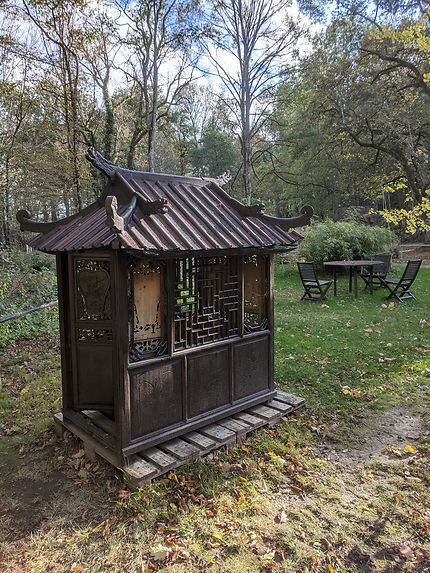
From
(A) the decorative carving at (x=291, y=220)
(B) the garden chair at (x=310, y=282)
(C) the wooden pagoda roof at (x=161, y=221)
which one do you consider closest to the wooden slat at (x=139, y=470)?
(C) the wooden pagoda roof at (x=161, y=221)

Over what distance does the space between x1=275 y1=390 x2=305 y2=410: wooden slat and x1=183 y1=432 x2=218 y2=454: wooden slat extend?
1189 mm

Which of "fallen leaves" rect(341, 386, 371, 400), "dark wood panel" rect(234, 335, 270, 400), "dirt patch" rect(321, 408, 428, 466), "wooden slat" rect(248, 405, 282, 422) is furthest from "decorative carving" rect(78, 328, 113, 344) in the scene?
"fallen leaves" rect(341, 386, 371, 400)

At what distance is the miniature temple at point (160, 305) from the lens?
9.88 feet

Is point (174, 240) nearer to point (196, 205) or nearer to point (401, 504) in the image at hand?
point (196, 205)

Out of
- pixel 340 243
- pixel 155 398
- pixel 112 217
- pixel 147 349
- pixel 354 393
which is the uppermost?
pixel 112 217

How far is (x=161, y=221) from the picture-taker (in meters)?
3.14

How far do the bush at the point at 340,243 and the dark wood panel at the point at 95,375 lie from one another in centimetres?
1142

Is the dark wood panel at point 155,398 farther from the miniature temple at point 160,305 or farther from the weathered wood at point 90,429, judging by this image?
the weathered wood at point 90,429

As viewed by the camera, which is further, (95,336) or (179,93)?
(179,93)

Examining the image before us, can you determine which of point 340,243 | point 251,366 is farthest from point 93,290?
point 340,243

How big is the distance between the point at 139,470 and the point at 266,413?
1.51 m

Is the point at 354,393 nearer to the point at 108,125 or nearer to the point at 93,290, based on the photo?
the point at 93,290

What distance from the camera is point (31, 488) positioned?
3.12 metres

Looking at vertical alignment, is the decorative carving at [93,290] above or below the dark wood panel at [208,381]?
above
